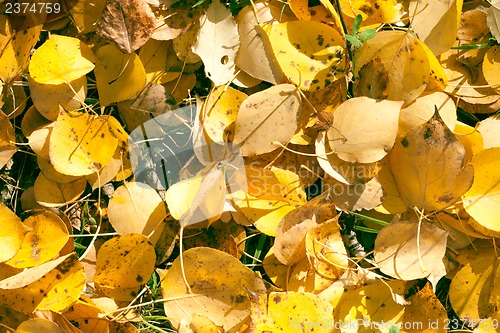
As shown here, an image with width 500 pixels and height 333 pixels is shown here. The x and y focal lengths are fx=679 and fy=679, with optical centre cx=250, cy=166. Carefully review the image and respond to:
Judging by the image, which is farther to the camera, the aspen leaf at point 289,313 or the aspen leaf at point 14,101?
the aspen leaf at point 14,101

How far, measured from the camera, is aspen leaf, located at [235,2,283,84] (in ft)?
3.42

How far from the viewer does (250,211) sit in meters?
1.03

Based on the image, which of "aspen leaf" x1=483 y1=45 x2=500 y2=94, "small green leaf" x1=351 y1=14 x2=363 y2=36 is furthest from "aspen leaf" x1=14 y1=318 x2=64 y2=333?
"aspen leaf" x1=483 y1=45 x2=500 y2=94

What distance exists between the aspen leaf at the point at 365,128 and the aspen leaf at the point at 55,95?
395 millimetres

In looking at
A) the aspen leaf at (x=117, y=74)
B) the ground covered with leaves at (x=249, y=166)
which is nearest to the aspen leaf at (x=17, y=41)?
the ground covered with leaves at (x=249, y=166)

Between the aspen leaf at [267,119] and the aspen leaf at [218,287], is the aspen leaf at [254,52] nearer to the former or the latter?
the aspen leaf at [267,119]

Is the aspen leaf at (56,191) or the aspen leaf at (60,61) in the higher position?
the aspen leaf at (60,61)

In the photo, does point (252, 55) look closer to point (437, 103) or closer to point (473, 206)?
point (437, 103)

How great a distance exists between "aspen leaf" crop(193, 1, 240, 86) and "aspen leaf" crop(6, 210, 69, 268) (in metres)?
0.32

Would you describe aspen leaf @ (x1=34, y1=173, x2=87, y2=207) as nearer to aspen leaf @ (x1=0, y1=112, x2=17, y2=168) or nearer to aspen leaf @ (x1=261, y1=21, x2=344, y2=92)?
aspen leaf @ (x1=0, y1=112, x2=17, y2=168)

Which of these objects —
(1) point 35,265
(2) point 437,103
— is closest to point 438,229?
(2) point 437,103

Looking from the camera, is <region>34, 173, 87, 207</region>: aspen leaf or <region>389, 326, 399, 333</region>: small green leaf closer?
<region>389, 326, 399, 333</region>: small green leaf

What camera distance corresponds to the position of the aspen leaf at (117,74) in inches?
41.0

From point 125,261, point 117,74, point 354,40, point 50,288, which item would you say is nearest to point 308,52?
point 354,40
